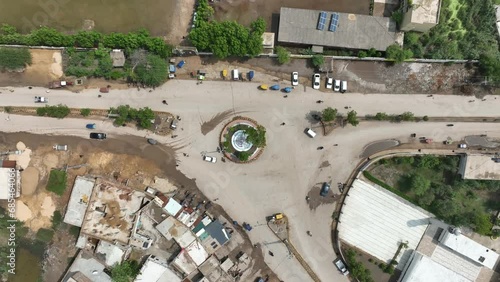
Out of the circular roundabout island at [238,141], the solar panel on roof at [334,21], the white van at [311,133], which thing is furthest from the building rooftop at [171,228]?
the solar panel on roof at [334,21]

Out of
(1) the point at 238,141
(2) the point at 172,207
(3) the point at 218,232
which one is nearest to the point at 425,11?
(1) the point at 238,141

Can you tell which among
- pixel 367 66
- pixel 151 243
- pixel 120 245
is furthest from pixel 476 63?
pixel 120 245

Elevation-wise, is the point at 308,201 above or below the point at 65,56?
below

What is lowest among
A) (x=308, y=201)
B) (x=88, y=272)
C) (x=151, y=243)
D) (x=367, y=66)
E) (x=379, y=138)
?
(x=88, y=272)

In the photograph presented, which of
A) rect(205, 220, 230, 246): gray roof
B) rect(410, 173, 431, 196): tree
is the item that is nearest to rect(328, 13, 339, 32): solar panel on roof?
rect(410, 173, 431, 196): tree

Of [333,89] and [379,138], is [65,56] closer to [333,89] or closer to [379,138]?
[333,89]

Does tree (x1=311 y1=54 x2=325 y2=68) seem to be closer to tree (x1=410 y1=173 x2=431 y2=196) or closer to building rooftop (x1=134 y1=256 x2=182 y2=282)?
tree (x1=410 y1=173 x2=431 y2=196)

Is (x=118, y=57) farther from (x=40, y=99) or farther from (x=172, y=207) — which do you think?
(x=172, y=207)
